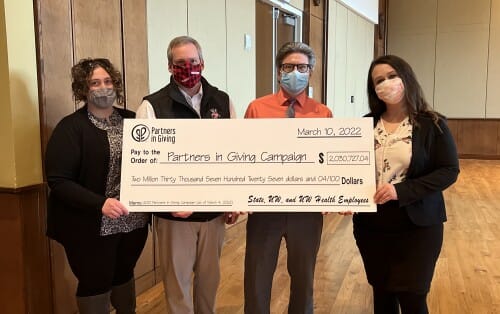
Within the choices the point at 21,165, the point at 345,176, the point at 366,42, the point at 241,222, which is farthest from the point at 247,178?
the point at 366,42

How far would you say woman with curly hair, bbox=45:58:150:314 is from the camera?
189 cm

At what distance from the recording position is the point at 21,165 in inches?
87.9

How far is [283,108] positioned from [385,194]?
21.5 inches

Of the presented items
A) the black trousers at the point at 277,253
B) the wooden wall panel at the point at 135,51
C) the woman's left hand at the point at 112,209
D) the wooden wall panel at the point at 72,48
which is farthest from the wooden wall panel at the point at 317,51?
the woman's left hand at the point at 112,209

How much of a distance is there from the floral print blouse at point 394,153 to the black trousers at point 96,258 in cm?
106

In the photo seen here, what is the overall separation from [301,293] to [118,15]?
181cm

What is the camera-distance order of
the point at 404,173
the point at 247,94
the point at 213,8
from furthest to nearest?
the point at 247,94, the point at 213,8, the point at 404,173

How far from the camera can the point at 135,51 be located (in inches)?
115

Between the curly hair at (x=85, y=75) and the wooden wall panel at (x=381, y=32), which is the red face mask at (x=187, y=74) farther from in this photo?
the wooden wall panel at (x=381, y=32)

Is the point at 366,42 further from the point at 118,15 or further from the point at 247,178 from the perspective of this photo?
the point at 247,178

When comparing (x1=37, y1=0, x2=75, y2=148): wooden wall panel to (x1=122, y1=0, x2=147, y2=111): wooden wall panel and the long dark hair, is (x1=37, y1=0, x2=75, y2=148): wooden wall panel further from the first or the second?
the long dark hair

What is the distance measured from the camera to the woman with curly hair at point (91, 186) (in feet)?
6.19

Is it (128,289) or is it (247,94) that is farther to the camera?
(247,94)

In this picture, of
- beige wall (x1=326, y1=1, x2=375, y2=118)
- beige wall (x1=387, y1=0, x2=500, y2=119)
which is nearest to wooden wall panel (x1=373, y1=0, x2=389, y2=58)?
beige wall (x1=387, y1=0, x2=500, y2=119)
